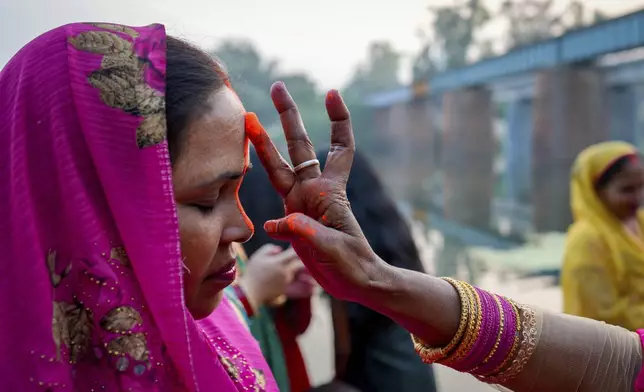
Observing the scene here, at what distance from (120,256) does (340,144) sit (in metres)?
0.54

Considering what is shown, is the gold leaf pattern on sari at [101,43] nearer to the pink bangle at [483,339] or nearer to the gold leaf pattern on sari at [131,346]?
the gold leaf pattern on sari at [131,346]

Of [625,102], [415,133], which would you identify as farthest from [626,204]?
[415,133]

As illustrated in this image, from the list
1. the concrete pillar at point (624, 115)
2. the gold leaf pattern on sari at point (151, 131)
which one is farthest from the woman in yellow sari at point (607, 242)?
the concrete pillar at point (624, 115)

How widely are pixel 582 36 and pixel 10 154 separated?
1243cm

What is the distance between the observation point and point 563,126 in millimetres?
13008

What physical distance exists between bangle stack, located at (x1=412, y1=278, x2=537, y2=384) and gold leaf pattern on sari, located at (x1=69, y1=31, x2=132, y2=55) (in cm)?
97

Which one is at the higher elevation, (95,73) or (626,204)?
(95,73)

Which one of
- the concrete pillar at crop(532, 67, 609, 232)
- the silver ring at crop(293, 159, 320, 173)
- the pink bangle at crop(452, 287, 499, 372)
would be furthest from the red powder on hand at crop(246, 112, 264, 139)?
the concrete pillar at crop(532, 67, 609, 232)

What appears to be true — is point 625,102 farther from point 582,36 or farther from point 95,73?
point 95,73

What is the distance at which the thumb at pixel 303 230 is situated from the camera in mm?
1289

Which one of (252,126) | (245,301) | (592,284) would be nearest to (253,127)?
(252,126)

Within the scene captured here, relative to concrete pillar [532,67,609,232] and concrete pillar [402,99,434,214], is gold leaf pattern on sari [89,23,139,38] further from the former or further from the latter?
concrete pillar [402,99,434,214]

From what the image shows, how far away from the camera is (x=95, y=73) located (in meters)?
1.10

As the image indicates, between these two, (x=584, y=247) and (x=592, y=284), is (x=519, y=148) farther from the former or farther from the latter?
(x=592, y=284)
